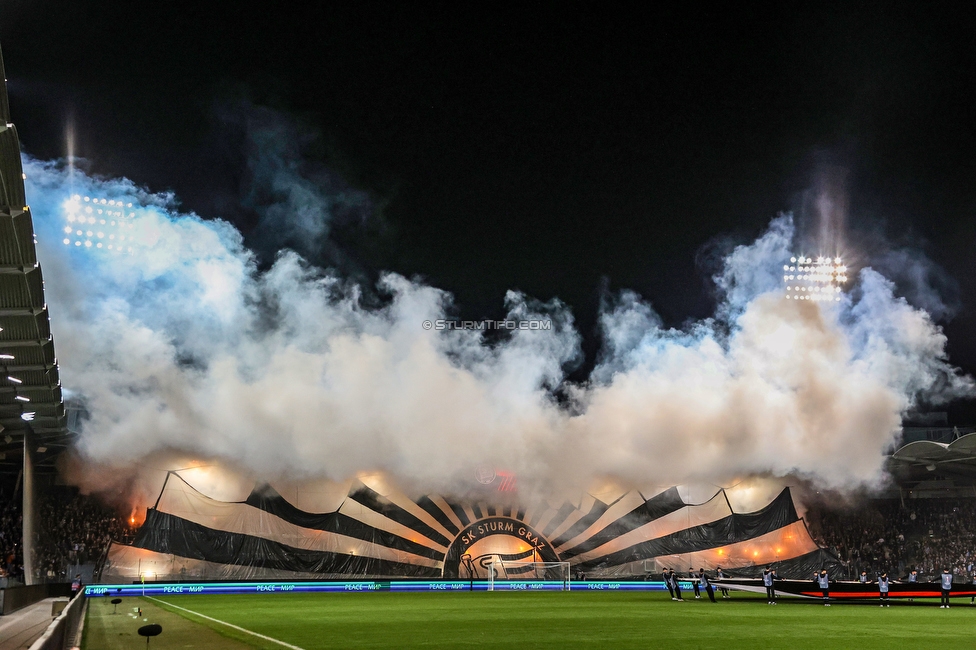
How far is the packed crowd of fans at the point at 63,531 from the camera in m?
38.9

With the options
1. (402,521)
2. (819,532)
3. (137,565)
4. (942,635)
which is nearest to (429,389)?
A: (402,521)

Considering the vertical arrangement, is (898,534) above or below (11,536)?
above

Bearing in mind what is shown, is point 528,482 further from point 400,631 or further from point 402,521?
point 400,631

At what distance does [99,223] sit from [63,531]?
588 inches

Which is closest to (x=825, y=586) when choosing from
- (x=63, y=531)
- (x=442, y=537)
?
(x=442, y=537)

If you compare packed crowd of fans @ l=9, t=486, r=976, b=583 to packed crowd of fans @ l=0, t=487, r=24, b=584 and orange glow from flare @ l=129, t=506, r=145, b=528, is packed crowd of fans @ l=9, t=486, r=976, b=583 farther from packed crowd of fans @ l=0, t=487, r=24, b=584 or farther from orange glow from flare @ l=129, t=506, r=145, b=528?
orange glow from flare @ l=129, t=506, r=145, b=528

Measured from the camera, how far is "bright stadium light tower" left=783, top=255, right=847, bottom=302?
4744 cm

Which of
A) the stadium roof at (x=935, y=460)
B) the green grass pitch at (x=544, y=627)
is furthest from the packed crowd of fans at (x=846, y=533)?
the green grass pitch at (x=544, y=627)

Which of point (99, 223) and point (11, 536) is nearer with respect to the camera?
point (99, 223)

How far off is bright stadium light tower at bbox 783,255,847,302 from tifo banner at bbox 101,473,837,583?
1156 centimetres

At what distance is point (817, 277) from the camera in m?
47.5

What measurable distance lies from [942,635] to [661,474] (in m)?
32.2

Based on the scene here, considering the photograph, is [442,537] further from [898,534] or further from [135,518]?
[898,534]

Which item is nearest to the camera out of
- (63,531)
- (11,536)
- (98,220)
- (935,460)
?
(98,220)
